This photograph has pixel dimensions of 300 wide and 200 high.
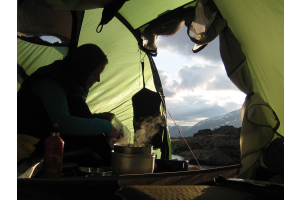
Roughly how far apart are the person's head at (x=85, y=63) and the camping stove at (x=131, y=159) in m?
→ 0.81

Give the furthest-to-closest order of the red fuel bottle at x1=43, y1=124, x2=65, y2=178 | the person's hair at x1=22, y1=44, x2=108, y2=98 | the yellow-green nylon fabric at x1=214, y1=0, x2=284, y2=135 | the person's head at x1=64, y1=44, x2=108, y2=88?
the person's head at x1=64, y1=44, x2=108, y2=88
the person's hair at x1=22, y1=44, x2=108, y2=98
the yellow-green nylon fabric at x1=214, y1=0, x2=284, y2=135
the red fuel bottle at x1=43, y1=124, x2=65, y2=178

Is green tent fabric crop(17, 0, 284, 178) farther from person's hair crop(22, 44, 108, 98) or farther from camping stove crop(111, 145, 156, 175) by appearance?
camping stove crop(111, 145, 156, 175)

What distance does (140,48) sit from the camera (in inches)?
96.9

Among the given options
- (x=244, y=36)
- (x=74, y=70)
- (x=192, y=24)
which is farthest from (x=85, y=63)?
(x=244, y=36)

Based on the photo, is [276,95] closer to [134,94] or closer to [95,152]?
[95,152]

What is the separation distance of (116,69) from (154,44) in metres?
0.45

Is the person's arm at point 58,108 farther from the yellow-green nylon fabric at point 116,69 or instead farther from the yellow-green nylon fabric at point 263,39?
the yellow-green nylon fabric at point 263,39

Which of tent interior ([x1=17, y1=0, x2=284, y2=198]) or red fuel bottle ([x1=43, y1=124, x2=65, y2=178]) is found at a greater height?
tent interior ([x1=17, y1=0, x2=284, y2=198])

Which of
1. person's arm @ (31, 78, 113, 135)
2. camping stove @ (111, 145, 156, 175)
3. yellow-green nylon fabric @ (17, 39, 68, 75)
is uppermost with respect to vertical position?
yellow-green nylon fabric @ (17, 39, 68, 75)

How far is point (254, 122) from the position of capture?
145cm

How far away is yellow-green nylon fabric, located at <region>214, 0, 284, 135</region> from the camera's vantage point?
4.49 ft

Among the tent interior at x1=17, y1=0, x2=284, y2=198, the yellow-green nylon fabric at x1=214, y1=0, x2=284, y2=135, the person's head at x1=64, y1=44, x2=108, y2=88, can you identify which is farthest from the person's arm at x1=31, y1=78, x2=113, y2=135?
the yellow-green nylon fabric at x1=214, y1=0, x2=284, y2=135

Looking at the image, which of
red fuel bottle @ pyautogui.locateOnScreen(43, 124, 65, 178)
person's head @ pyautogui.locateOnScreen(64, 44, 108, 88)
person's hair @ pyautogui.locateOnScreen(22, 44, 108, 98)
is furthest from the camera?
person's head @ pyautogui.locateOnScreen(64, 44, 108, 88)

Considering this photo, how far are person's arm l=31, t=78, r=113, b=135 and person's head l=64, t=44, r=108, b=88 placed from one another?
6.8 inches
